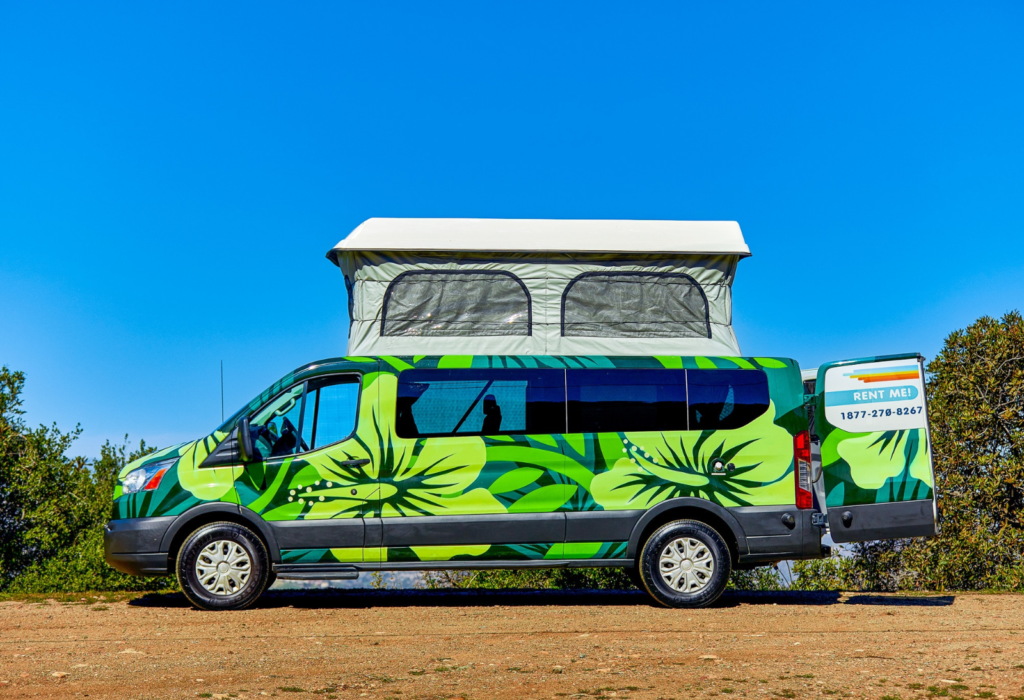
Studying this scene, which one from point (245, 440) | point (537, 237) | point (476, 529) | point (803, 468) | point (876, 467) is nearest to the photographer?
point (245, 440)

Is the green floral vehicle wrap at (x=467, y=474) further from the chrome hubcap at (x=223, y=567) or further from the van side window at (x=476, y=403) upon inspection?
the chrome hubcap at (x=223, y=567)

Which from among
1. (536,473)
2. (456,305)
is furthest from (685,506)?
(456,305)

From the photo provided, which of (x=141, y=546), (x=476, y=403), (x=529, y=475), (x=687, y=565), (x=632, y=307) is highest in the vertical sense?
(x=632, y=307)

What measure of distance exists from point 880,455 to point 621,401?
2587 mm

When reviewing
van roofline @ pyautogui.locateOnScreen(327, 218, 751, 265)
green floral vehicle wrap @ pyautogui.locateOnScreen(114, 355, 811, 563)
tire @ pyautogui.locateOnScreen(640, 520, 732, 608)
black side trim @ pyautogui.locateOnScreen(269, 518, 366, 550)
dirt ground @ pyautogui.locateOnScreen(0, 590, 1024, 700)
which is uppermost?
van roofline @ pyautogui.locateOnScreen(327, 218, 751, 265)

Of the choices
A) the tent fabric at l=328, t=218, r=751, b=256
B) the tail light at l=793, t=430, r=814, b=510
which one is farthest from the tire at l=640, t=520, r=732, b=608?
the tent fabric at l=328, t=218, r=751, b=256

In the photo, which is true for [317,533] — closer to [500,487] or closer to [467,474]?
[467,474]

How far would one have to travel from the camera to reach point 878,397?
9.53 metres

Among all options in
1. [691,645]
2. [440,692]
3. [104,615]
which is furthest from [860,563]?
[104,615]

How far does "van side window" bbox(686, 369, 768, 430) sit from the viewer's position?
9.57 metres

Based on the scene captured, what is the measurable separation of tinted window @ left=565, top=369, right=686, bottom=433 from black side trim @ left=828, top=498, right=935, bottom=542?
1.84 m

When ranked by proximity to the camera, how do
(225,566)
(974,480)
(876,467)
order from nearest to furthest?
(225,566), (876,467), (974,480)

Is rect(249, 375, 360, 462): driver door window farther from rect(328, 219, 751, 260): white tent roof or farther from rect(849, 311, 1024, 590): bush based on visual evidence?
rect(849, 311, 1024, 590): bush

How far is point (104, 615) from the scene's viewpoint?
361 inches
